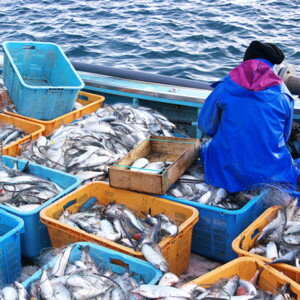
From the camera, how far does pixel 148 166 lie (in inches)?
178

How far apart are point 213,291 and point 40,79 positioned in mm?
5012

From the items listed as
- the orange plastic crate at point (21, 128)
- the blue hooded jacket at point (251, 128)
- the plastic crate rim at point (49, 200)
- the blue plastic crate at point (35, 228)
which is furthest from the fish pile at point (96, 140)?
the blue hooded jacket at point (251, 128)

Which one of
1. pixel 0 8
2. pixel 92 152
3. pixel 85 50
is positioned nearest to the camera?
pixel 92 152

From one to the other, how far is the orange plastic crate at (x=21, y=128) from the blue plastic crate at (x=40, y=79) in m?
0.20

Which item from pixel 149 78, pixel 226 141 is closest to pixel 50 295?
pixel 226 141

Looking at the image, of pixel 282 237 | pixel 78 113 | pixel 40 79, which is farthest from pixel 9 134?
pixel 282 237

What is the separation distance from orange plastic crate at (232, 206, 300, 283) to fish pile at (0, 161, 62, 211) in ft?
6.09

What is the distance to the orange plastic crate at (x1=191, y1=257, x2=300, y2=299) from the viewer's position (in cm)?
302

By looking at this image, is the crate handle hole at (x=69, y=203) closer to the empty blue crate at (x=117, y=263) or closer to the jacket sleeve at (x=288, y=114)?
the empty blue crate at (x=117, y=263)

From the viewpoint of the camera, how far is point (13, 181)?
445cm

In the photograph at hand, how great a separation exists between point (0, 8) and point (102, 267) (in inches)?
662

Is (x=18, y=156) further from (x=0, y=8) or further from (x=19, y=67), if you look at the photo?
(x=0, y=8)

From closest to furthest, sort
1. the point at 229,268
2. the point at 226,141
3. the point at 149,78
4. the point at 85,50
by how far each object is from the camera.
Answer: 1. the point at 229,268
2. the point at 226,141
3. the point at 149,78
4. the point at 85,50

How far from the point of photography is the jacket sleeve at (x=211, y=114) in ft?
14.0
